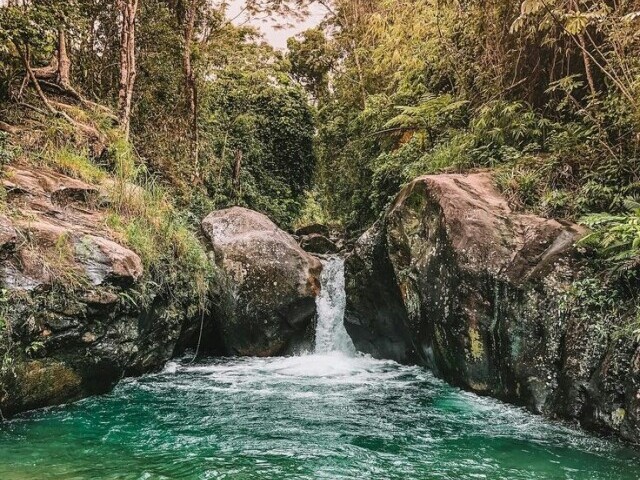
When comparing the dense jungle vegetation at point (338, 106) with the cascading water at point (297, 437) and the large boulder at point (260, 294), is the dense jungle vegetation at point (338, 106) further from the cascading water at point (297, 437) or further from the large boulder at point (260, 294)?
the cascading water at point (297, 437)

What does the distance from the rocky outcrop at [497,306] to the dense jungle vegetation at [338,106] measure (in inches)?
24.1

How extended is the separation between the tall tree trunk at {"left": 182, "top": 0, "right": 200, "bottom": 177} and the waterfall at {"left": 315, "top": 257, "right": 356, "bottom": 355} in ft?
16.6

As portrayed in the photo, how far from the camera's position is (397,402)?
6418 mm

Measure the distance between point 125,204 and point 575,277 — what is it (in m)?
6.46

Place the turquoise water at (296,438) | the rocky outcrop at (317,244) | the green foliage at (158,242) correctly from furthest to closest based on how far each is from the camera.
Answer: the rocky outcrop at (317,244) → the green foliage at (158,242) → the turquoise water at (296,438)

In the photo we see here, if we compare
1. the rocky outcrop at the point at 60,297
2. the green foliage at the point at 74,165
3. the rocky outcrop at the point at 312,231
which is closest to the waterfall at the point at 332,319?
the rocky outcrop at the point at 60,297

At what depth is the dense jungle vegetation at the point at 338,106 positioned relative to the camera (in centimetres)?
669

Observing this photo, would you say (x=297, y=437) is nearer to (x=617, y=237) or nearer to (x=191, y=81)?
(x=617, y=237)

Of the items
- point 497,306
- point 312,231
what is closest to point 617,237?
point 497,306

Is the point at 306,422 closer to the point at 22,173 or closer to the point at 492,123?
the point at 22,173

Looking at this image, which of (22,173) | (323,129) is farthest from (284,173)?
(22,173)

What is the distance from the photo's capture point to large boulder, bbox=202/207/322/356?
10.1 m

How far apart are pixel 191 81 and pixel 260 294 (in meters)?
6.29

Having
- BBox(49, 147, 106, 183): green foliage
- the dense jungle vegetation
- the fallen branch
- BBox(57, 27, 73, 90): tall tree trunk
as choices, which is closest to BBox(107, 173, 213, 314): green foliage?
the dense jungle vegetation
